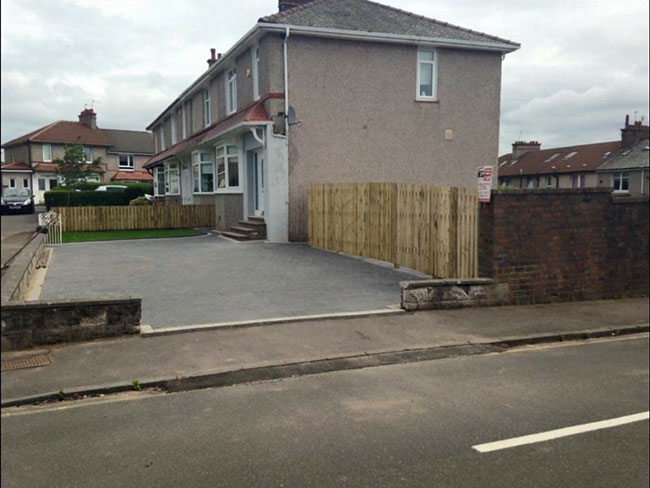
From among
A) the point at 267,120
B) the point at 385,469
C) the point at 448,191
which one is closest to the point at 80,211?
the point at 267,120

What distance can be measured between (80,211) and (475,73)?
15674mm

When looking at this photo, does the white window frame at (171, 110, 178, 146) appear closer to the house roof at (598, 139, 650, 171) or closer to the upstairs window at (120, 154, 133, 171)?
the upstairs window at (120, 154, 133, 171)

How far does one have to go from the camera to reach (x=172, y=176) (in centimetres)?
3169

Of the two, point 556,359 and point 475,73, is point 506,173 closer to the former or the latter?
point 556,359

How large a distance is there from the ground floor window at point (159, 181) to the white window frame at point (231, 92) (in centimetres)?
1331

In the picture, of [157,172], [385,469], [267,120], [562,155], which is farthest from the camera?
[157,172]

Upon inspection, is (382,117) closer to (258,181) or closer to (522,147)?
(258,181)

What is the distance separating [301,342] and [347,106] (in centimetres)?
1238

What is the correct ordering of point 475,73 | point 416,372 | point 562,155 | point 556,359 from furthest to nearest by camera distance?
point 475,73 < point 556,359 < point 416,372 < point 562,155

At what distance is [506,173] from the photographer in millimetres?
3998

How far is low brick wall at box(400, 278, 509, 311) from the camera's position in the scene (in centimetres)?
868

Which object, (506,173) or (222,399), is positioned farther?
(222,399)

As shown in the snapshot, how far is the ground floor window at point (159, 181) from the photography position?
34.3m

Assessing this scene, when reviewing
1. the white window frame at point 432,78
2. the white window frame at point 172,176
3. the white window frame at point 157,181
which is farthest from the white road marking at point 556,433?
the white window frame at point 157,181
